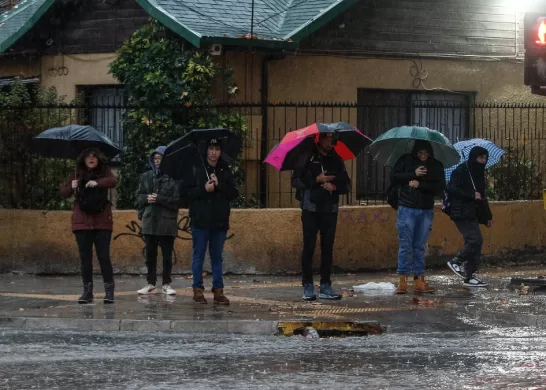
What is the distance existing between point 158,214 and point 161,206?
0.10m

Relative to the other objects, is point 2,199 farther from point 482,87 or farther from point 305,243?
point 482,87

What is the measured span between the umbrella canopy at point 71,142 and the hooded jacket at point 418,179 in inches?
128

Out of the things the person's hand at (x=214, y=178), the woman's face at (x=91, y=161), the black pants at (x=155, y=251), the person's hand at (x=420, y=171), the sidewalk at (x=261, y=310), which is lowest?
the sidewalk at (x=261, y=310)

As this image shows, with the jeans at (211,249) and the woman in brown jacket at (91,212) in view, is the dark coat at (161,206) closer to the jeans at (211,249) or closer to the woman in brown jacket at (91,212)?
the woman in brown jacket at (91,212)

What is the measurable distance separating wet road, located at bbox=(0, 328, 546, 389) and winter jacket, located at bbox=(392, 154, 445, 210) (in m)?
2.92

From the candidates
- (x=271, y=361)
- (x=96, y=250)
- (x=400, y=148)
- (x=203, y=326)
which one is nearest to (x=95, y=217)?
(x=96, y=250)

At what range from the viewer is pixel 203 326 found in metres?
11.7

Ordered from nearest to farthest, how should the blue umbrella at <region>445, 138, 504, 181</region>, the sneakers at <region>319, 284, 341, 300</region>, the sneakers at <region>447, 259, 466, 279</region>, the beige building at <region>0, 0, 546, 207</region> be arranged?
the sneakers at <region>319, 284, 341, 300</region>
the blue umbrella at <region>445, 138, 504, 181</region>
the sneakers at <region>447, 259, 466, 279</region>
the beige building at <region>0, 0, 546, 207</region>

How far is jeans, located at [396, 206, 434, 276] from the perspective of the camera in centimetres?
1435

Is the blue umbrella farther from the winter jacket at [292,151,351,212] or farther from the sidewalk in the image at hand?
the winter jacket at [292,151,351,212]

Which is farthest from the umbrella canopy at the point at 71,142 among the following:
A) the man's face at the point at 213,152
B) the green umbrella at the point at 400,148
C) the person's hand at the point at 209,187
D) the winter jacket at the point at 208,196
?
the green umbrella at the point at 400,148

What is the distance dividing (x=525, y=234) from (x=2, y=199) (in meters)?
7.63

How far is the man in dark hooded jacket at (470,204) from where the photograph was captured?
1519cm

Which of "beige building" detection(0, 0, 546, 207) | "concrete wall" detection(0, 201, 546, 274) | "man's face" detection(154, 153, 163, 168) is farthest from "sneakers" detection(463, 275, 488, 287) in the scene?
"man's face" detection(154, 153, 163, 168)
